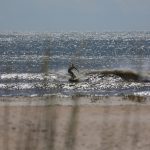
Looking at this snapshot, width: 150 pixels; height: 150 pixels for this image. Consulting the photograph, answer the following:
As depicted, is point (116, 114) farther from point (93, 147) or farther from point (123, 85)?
point (123, 85)

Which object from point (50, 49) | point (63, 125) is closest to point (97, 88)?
point (63, 125)

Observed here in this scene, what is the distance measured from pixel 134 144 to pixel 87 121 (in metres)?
3.41

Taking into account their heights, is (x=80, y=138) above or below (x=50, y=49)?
below

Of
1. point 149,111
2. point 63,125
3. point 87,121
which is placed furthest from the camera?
point 149,111

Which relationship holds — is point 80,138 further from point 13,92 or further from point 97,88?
point 97,88

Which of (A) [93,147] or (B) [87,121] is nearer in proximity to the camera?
(A) [93,147]

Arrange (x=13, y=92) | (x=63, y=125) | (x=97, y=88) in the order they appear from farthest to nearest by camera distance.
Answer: (x=97, y=88) → (x=13, y=92) → (x=63, y=125)

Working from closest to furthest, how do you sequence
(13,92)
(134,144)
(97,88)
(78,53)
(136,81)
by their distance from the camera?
(78,53)
(134,144)
(13,92)
(97,88)
(136,81)

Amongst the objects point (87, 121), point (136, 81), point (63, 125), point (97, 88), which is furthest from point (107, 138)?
point (136, 81)

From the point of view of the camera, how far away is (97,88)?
20953 millimetres

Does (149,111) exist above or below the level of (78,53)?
below

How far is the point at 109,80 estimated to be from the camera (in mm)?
23766

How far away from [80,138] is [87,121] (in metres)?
2.42

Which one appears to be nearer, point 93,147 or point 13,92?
point 93,147
